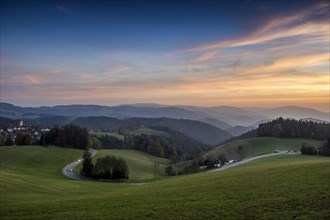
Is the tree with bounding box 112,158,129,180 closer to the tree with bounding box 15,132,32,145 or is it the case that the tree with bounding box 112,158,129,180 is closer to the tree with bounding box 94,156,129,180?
the tree with bounding box 94,156,129,180

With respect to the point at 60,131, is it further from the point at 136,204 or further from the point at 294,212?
the point at 294,212

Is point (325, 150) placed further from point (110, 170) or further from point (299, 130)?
point (110, 170)

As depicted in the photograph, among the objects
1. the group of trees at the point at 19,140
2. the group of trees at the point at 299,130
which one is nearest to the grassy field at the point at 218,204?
the group of trees at the point at 19,140

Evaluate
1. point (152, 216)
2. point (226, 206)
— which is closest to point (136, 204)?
point (152, 216)

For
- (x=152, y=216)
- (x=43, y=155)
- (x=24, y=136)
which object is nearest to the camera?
(x=152, y=216)

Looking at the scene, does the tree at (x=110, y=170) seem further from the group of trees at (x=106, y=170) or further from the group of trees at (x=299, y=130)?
the group of trees at (x=299, y=130)

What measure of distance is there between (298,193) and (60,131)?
13581 cm

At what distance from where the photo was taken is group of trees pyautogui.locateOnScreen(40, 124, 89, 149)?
477 ft

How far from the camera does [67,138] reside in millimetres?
146000

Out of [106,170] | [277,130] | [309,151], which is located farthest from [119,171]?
[277,130]

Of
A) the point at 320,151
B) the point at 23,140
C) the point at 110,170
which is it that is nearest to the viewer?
the point at 110,170

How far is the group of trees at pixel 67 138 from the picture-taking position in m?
145

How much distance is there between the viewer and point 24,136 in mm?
147750

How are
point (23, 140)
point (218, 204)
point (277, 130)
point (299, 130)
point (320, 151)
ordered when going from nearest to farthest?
point (218, 204)
point (320, 151)
point (23, 140)
point (299, 130)
point (277, 130)
